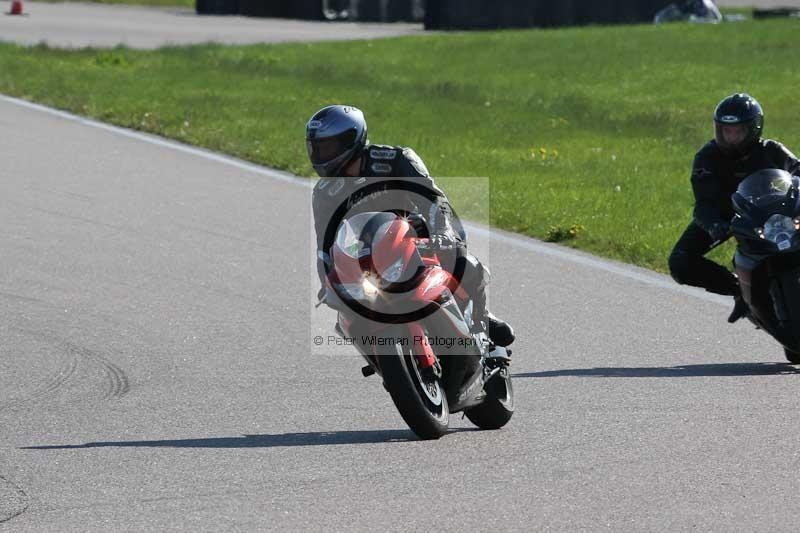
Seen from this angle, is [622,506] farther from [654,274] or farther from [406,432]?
[654,274]

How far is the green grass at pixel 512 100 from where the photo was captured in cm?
1491

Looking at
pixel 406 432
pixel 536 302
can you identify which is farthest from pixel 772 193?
pixel 406 432

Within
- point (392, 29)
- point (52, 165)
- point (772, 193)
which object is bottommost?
point (392, 29)

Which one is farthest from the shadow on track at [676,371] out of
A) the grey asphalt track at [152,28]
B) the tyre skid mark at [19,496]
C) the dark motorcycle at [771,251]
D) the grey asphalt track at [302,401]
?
the grey asphalt track at [152,28]

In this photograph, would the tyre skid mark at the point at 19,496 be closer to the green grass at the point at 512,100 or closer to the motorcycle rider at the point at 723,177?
the motorcycle rider at the point at 723,177

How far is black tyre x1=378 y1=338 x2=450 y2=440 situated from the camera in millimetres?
6570

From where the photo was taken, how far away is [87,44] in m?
29.6

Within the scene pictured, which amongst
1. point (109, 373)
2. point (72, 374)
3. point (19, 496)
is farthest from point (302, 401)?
point (19, 496)

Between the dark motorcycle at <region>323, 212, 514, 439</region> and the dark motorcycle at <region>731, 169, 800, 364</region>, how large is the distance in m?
2.32

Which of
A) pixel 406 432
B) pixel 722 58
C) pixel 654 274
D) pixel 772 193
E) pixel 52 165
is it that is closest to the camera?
pixel 406 432

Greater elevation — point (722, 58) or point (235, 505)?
point (235, 505)

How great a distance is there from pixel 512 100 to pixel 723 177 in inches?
518

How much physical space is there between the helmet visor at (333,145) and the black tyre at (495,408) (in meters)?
1.25

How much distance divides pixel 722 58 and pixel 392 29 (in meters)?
12.4
